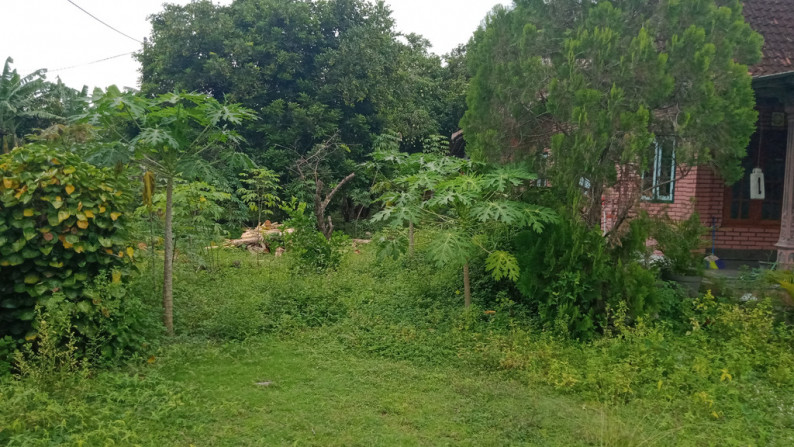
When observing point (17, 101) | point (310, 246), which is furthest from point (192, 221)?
point (17, 101)

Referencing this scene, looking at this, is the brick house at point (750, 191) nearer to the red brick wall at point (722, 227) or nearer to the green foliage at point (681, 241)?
the red brick wall at point (722, 227)

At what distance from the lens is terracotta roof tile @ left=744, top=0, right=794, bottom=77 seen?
311 inches

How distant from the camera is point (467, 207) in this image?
19.9 ft

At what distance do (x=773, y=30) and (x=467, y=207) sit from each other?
6255mm

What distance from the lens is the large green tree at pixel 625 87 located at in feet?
17.7

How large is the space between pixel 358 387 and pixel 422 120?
54.3ft

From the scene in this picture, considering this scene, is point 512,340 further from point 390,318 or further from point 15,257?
point 15,257

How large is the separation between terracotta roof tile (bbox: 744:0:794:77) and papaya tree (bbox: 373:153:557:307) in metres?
4.52

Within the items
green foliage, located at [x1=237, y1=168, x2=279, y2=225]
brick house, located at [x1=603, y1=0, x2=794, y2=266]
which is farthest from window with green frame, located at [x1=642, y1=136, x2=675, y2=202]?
green foliage, located at [x1=237, y1=168, x2=279, y2=225]

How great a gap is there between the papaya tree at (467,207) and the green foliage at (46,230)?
2.61 metres

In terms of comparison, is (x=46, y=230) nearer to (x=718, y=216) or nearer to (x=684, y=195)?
(x=684, y=195)

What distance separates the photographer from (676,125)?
218 inches

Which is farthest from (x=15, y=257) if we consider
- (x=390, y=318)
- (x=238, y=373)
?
(x=390, y=318)

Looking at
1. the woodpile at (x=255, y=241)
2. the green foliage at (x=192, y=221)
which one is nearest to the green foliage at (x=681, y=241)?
the green foliage at (x=192, y=221)
